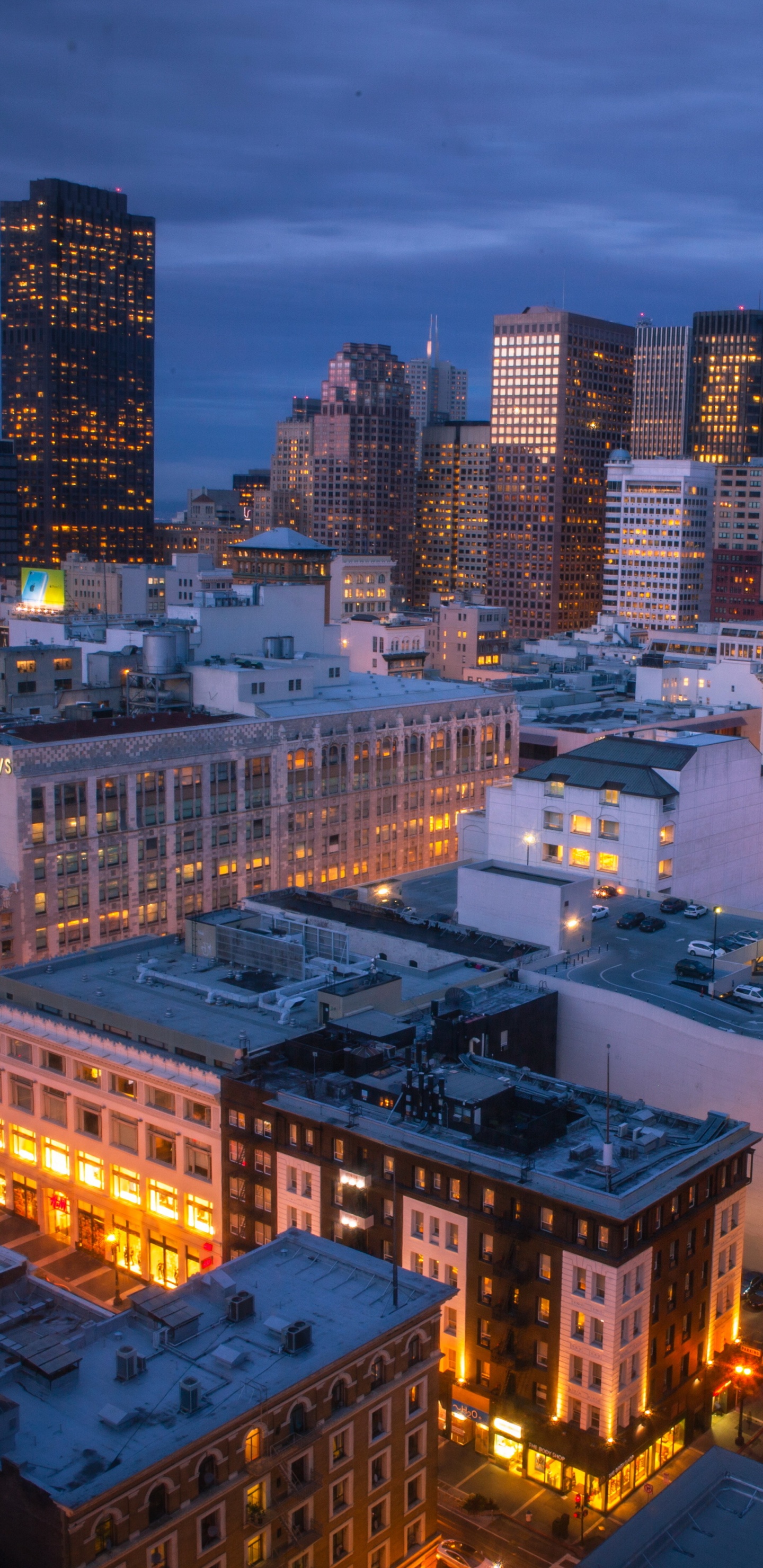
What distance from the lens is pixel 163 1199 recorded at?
8006cm

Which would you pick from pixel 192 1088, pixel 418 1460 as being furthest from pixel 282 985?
pixel 418 1460

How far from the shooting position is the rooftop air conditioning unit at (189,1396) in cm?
4669

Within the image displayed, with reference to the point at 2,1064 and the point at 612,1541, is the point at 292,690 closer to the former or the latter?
the point at 2,1064

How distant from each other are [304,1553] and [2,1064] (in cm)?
4311

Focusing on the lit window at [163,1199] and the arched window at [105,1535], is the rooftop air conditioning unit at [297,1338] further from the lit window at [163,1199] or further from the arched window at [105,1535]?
the lit window at [163,1199]

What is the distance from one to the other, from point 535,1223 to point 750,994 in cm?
3220

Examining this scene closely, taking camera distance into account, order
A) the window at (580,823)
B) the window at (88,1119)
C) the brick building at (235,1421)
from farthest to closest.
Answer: the window at (580,823)
the window at (88,1119)
the brick building at (235,1421)

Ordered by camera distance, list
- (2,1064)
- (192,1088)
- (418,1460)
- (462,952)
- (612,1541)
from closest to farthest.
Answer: (612,1541) < (418,1460) < (192,1088) < (2,1064) < (462,952)

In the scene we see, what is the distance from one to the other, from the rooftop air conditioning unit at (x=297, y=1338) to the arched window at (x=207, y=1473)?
4.85m

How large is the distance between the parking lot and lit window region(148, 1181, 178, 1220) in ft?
87.1

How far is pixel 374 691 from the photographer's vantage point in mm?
161875

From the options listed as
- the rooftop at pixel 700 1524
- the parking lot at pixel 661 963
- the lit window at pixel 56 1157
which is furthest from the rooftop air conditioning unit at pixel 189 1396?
the parking lot at pixel 661 963

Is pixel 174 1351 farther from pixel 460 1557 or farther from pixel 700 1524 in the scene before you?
pixel 700 1524

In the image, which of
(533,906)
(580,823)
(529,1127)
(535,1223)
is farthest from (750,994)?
(580,823)
